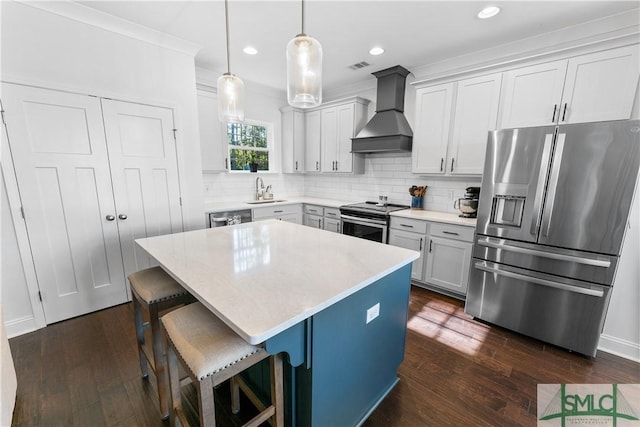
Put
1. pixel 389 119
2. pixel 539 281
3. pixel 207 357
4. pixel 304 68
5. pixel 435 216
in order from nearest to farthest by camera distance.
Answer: pixel 207 357 < pixel 304 68 < pixel 539 281 < pixel 435 216 < pixel 389 119

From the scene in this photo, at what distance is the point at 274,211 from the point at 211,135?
1.34 meters

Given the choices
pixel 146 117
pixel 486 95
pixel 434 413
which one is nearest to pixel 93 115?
pixel 146 117

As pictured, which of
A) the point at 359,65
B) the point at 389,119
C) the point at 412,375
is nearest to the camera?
the point at 412,375

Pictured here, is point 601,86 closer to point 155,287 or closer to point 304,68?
point 304,68

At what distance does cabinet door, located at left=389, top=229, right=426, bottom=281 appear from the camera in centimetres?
306

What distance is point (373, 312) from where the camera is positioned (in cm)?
142

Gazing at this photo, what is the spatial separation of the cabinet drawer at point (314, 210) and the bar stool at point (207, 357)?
2932 mm

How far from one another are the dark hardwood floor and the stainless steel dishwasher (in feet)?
4.21

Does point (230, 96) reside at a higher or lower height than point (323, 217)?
higher

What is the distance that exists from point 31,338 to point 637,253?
4901 millimetres

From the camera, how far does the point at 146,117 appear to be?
104 inches

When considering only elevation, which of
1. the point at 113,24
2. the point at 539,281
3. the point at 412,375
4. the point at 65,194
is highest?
the point at 113,24

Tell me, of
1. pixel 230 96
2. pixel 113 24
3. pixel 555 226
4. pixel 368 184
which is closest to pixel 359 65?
pixel 368 184

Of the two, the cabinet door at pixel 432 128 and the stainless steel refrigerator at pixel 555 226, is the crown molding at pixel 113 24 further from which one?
the stainless steel refrigerator at pixel 555 226
